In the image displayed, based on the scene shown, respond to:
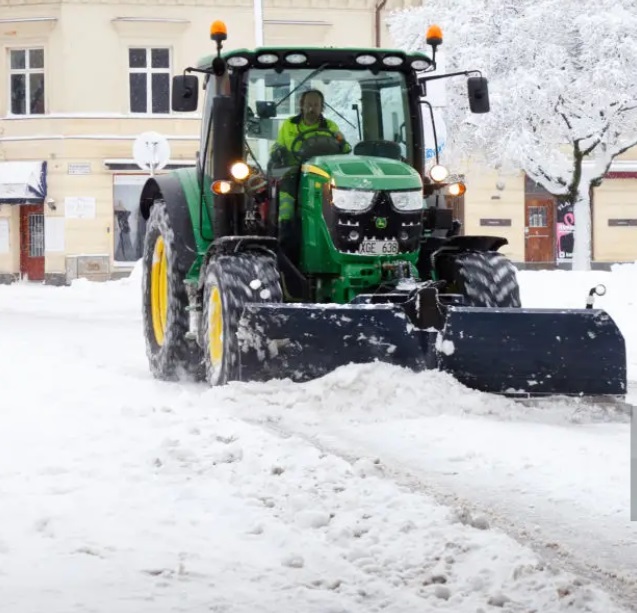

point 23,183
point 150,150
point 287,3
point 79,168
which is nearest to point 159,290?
point 150,150

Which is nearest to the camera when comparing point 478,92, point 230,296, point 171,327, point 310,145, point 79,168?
point 230,296

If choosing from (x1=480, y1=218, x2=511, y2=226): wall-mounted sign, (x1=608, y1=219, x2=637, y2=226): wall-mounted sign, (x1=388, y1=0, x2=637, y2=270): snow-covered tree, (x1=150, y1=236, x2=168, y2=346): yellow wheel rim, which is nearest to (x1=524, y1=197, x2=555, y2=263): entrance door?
(x1=480, y1=218, x2=511, y2=226): wall-mounted sign

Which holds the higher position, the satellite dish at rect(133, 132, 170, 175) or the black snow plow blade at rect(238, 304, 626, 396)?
the satellite dish at rect(133, 132, 170, 175)

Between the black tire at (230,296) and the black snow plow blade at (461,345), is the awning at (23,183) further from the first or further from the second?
the black snow plow blade at (461,345)

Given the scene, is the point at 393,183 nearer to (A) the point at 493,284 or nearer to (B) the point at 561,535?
(A) the point at 493,284

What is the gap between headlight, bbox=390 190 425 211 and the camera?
8594 mm

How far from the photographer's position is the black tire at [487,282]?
870 centimetres

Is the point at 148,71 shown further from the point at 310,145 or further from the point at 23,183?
the point at 310,145

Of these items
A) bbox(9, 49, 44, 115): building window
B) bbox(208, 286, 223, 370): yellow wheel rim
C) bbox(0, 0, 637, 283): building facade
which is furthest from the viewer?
bbox(9, 49, 44, 115): building window

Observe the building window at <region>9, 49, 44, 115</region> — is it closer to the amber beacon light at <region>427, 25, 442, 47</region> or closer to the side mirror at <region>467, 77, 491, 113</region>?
the amber beacon light at <region>427, 25, 442, 47</region>

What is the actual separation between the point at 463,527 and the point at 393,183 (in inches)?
162

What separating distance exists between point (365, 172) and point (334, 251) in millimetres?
535

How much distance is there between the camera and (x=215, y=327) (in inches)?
341

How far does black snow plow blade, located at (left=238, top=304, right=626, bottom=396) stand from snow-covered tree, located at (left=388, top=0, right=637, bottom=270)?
55.6 ft
